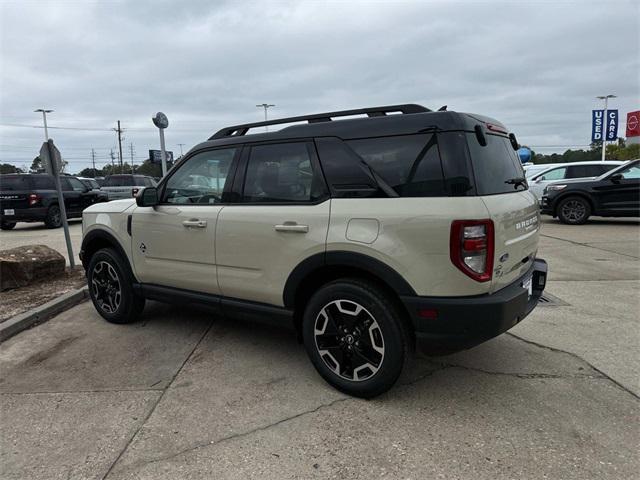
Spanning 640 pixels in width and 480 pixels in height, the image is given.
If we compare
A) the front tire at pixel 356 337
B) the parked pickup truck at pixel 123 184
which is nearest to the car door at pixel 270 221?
the front tire at pixel 356 337

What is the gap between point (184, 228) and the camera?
378 centimetres

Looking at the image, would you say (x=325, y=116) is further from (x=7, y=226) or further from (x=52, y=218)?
(x=7, y=226)

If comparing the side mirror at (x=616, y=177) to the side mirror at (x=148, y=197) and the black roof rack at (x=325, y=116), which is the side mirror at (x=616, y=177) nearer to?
the black roof rack at (x=325, y=116)

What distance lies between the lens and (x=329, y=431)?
8.68ft

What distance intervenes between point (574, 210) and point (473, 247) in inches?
439

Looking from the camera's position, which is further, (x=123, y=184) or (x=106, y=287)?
(x=123, y=184)

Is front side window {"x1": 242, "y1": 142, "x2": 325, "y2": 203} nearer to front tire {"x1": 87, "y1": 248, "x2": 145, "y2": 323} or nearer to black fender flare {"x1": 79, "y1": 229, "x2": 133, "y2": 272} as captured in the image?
black fender flare {"x1": 79, "y1": 229, "x2": 133, "y2": 272}

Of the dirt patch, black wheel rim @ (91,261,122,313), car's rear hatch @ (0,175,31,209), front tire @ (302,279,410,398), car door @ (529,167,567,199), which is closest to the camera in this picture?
front tire @ (302,279,410,398)

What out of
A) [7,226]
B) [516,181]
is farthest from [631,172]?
[7,226]

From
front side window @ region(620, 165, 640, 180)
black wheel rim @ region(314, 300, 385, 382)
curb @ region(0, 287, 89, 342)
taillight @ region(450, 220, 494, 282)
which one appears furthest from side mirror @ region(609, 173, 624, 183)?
curb @ region(0, 287, 89, 342)

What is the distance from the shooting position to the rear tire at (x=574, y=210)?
11661 millimetres

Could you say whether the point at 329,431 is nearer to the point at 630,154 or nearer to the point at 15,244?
the point at 15,244

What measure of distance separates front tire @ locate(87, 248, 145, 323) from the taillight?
10.7 feet

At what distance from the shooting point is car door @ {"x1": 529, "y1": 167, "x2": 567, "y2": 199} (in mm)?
13446
